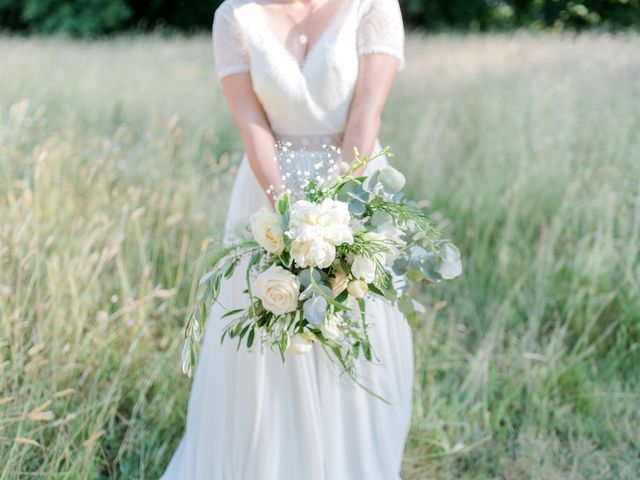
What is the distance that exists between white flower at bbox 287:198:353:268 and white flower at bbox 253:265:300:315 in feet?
0.18

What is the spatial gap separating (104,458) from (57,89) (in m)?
4.22

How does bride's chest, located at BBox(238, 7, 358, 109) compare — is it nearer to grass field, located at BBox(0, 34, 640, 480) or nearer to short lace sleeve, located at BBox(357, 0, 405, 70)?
short lace sleeve, located at BBox(357, 0, 405, 70)

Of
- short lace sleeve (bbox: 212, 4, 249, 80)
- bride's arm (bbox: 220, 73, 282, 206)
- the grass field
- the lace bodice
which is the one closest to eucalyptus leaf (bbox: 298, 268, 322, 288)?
bride's arm (bbox: 220, 73, 282, 206)

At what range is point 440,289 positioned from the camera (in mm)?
3646

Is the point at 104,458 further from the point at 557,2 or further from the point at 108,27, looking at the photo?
the point at 557,2

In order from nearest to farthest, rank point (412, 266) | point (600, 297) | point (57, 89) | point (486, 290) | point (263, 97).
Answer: point (412, 266), point (263, 97), point (600, 297), point (486, 290), point (57, 89)

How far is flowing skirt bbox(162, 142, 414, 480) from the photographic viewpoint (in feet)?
7.23

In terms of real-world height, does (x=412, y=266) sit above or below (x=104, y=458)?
above

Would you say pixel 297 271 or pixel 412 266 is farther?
pixel 412 266

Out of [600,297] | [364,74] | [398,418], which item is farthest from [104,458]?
[600,297]

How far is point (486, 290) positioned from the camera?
359 centimetres

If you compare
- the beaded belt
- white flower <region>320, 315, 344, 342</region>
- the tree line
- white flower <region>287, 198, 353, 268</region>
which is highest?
white flower <region>287, 198, 353, 268</region>

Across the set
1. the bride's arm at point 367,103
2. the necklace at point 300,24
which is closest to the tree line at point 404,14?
the necklace at point 300,24

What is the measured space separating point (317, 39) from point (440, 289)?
187 cm
